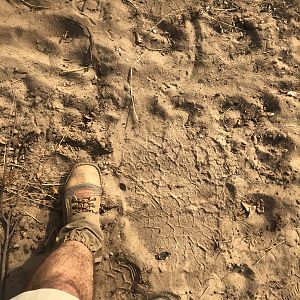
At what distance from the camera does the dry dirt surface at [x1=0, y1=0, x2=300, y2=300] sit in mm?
2414

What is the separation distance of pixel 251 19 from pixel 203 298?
177 cm

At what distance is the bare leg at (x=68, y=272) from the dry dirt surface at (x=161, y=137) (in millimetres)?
176

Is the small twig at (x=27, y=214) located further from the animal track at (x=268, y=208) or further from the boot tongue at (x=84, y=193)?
the animal track at (x=268, y=208)

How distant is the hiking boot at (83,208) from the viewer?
2.34 m

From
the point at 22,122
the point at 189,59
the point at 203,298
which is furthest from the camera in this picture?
the point at 189,59

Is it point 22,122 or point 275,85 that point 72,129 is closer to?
point 22,122

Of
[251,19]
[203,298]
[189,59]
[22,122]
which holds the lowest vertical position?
[203,298]

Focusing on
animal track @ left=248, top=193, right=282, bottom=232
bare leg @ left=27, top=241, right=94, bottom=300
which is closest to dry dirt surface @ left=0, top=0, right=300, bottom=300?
animal track @ left=248, top=193, right=282, bottom=232

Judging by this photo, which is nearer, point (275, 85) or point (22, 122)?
point (22, 122)

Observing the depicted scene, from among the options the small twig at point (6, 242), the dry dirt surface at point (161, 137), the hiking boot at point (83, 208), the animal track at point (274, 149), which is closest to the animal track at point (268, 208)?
the dry dirt surface at point (161, 137)

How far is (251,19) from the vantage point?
288cm

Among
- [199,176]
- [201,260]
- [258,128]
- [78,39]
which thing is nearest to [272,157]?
[258,128]

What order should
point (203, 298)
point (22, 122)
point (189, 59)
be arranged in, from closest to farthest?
point (203, 298) < point (22, 122) < point (189, 59)

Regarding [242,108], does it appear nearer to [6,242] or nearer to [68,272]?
[68,272]
